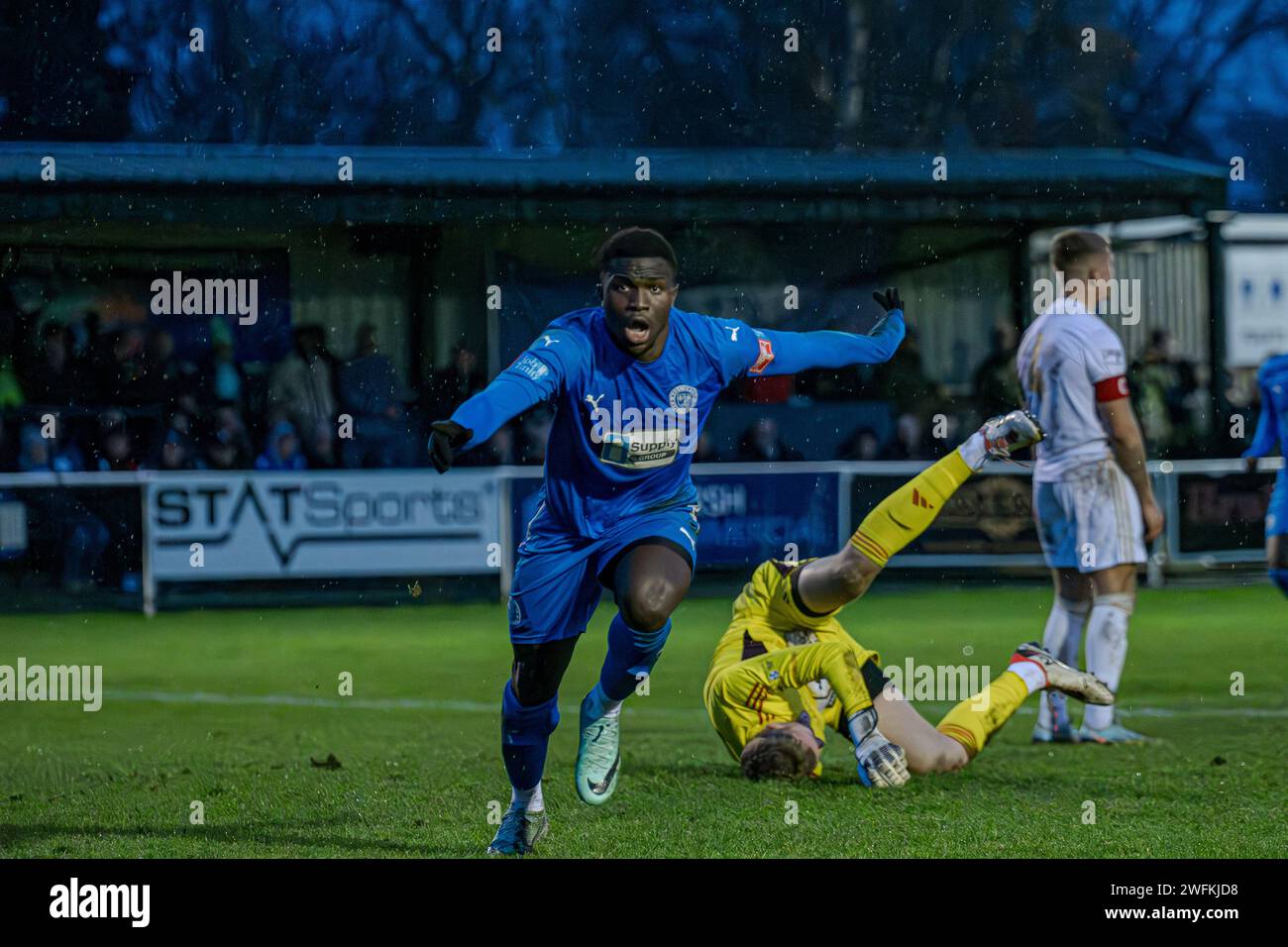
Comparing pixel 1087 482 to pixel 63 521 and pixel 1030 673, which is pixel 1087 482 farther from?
pixel 63 521

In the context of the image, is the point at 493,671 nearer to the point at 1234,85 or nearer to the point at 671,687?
the point at 671,687

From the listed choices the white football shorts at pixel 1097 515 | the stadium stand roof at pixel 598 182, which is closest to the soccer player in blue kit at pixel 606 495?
the stadium stand roof at pixel 598 182

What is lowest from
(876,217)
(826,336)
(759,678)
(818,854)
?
(818,854)

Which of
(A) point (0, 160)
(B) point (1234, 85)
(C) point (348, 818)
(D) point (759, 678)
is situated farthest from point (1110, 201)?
→ (A) point (0, 160)

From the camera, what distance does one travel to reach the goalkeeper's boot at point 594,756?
6.12m

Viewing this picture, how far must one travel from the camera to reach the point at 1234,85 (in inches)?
289

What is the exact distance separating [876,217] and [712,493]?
136cm

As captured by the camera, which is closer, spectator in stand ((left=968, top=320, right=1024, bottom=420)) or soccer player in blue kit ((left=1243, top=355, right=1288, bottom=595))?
soccer player in blue kit ((left=1243, top=355, right=1288, bottom=595))

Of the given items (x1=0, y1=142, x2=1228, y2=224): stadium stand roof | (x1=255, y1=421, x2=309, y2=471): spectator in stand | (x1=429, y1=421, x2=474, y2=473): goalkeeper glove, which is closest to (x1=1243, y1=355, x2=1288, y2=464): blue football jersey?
(x1=0, y1=142, x2=1228, y2=224): stadium stand roof

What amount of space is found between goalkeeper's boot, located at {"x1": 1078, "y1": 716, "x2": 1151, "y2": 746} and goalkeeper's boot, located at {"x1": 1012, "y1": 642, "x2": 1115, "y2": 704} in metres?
0.37

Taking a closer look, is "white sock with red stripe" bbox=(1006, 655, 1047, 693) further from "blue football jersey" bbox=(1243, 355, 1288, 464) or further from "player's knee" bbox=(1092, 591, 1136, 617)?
"blue football jersey" bbox=(1243, 355, 1288, 464)

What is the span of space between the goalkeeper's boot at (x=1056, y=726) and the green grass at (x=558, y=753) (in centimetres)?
8

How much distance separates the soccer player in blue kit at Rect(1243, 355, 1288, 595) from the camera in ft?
23.8

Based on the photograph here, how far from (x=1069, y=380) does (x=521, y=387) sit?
104 inches
